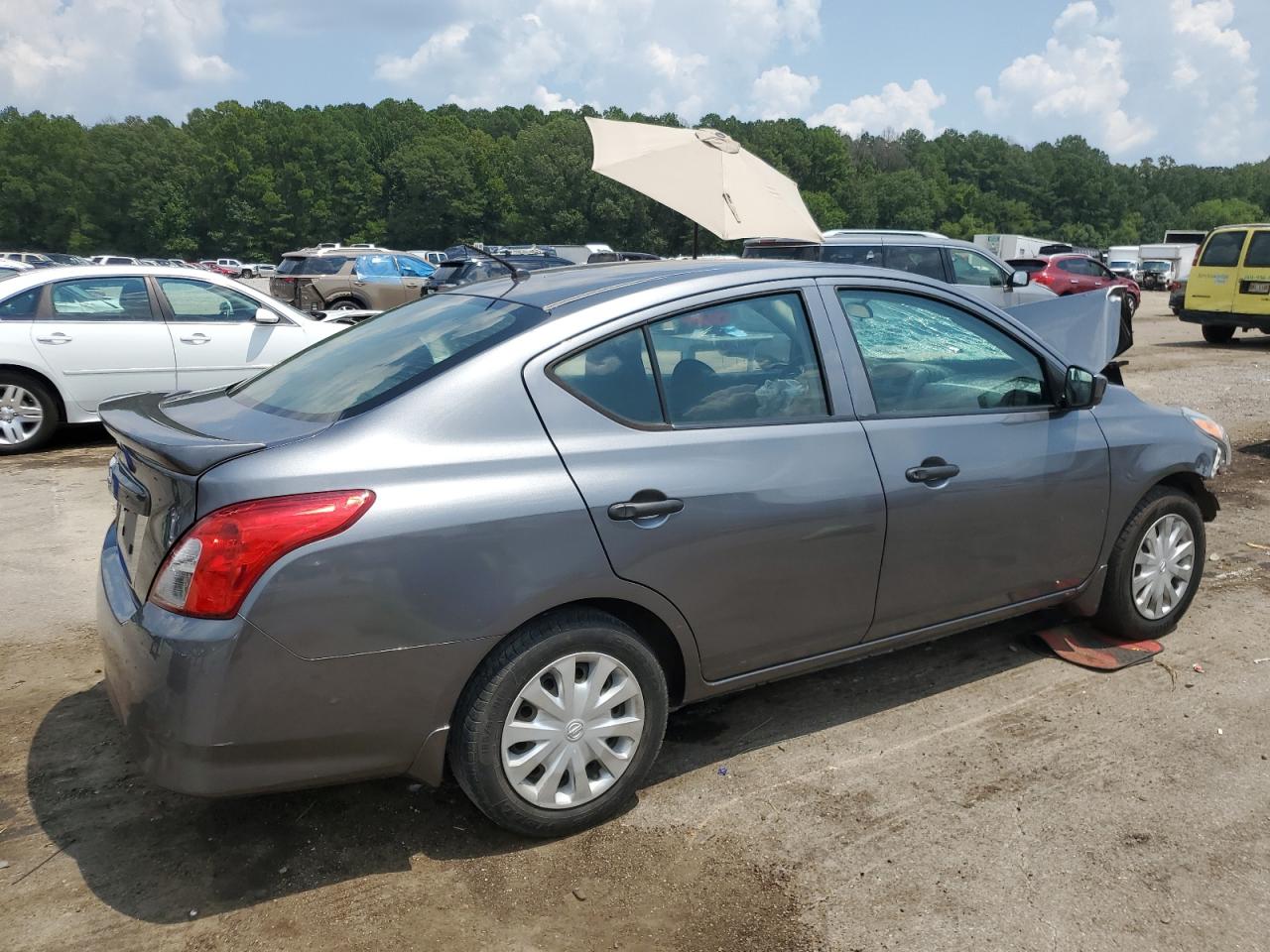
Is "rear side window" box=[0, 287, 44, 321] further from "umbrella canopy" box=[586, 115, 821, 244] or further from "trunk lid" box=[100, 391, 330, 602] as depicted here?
"trunk lid" box=[100, 391, 330, 602]

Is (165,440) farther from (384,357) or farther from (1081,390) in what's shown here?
(1081,390)

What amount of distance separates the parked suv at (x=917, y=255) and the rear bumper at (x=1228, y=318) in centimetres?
516

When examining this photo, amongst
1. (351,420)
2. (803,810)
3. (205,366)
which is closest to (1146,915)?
(803,810)

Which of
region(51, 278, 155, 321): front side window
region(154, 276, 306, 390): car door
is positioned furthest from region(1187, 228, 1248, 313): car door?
region(51, 278, 155, 321): front side window

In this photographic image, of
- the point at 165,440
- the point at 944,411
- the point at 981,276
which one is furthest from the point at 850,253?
the point at 165,440

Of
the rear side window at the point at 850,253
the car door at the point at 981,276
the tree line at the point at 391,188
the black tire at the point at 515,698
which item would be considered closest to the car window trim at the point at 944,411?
the black tire at the point at 515,698

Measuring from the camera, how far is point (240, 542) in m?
2.47

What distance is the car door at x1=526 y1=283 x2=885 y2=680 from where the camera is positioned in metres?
2.93

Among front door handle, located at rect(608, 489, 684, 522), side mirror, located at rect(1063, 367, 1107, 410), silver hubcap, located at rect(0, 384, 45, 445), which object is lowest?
silver hubcap, located at rect(0, 384, 45, 445)

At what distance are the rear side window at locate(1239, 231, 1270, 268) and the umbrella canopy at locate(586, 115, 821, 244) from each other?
10604 millimetres

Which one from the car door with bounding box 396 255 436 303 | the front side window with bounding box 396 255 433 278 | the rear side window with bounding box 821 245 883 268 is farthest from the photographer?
the front side window with bounding box 396 255 433 278

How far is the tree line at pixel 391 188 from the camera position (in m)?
112

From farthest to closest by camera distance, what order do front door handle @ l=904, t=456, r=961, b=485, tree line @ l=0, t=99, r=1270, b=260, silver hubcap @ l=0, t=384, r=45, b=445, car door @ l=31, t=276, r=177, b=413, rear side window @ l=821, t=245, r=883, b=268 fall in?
tree line @ l=0, t=99, r=1270, b=260 < rear side window @ l=821, t=245, r=883, b=268 < car door @ l=31, t=276, r=177, b=413 < silver hubcap @ l=0, t=384, r=45, b=445 < front door handle @ l=904, t=456, r=961, b=485

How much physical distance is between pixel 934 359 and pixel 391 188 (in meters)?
123
